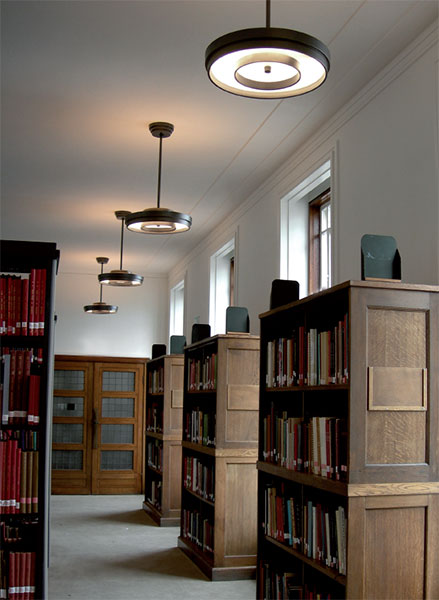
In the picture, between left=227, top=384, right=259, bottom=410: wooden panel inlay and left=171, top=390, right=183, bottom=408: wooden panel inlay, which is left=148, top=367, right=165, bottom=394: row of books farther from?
left=227, top=384, right=259, bottom=410: wooden panel inlay

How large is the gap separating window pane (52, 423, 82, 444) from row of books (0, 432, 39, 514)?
834cm

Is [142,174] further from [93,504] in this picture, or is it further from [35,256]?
[93,504]

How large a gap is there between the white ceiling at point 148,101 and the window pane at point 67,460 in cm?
455

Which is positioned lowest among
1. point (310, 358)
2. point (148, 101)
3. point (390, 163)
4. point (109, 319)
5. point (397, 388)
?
point (397, 388)

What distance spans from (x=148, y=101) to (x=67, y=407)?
7.62m

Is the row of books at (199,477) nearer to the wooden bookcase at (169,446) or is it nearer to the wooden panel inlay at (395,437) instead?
the wooden bookcase at (169,446)

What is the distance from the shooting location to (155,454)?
9586 millimetres

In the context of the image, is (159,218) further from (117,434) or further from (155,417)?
(117,434)

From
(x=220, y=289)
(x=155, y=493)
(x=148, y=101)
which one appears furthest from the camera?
(x=220, y=289)

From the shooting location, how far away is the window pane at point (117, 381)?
12.4 metres

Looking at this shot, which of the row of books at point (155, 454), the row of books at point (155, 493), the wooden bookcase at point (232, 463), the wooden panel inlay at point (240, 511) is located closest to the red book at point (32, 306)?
the wooden bookcase at point (232, 463)

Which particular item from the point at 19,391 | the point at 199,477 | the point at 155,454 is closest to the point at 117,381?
the point at 155,454

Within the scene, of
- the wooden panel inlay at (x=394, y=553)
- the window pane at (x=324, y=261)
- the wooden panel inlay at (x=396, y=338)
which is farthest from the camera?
Answer: the window pane at (x=324, y=261)

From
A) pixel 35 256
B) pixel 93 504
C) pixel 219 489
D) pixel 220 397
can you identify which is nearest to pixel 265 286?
pixel 220 397
